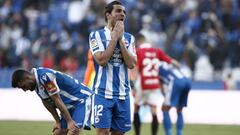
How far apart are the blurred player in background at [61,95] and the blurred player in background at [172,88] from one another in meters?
5.20

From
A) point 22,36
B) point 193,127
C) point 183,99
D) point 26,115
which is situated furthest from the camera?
point 22,36

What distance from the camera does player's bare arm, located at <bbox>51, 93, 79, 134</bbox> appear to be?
8.40 meters

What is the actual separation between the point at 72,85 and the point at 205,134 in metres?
6.03

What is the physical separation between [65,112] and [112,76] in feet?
2.43

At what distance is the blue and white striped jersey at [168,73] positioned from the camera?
1420cm

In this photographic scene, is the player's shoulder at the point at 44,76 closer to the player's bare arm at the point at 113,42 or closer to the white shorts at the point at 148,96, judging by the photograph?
the player's bare arm at the point at 113,42

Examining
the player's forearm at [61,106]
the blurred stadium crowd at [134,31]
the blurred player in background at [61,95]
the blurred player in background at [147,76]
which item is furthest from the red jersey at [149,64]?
the blurred stadium crowd at [134,31]

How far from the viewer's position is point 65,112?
27.6 ft

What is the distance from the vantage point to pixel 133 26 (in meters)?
21.0

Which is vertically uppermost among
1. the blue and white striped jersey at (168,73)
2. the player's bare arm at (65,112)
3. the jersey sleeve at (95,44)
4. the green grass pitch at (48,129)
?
the jersey sleeve at (95,44)

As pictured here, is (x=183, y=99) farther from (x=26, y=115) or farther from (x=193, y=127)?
(x=26, y=115)

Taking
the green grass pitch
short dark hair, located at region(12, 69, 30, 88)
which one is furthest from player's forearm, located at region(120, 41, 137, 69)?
the green grass pitch

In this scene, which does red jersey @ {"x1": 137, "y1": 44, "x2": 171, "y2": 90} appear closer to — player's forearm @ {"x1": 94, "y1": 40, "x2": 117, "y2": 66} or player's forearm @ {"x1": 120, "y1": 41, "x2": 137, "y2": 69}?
player's forearm @ {"x1": 120, "y1": 41, "x2": 137, "y2": 69}

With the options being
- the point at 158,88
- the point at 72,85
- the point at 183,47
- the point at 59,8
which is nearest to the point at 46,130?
the point at 158,88
